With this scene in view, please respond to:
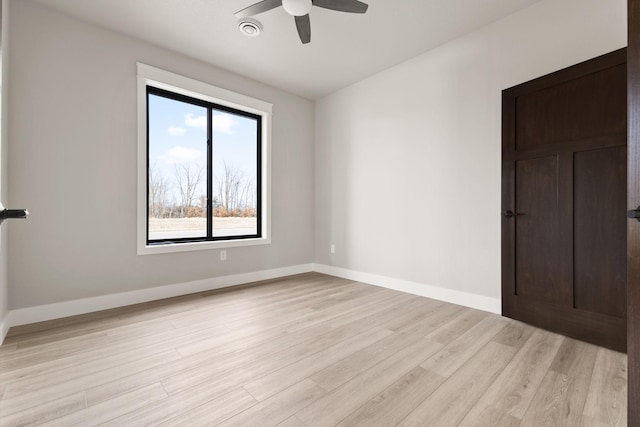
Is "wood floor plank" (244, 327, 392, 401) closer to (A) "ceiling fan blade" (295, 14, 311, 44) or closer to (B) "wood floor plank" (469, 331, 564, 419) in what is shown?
(B) "wood floor plank" (469, 331, 564, 419)

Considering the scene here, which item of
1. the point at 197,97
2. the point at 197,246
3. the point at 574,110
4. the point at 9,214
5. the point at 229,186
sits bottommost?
the point at 197,246

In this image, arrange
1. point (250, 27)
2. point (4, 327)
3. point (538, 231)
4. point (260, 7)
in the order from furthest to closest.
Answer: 1. point (250, 27)
2. point (538, 231)
3. point (260, 7)
4. point (4, 327)

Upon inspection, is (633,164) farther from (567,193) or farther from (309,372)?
(567,193)

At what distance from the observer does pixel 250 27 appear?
278cm

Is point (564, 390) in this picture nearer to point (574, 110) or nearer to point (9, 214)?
point (574, 110)

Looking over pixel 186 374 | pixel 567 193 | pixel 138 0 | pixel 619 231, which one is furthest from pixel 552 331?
pixel 138 0

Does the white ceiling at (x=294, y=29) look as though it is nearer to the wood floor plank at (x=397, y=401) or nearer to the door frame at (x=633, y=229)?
the door frame at (x=633, y=229)

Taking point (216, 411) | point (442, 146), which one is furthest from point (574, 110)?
point (216, 411)

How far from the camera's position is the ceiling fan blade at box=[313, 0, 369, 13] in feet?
7.23

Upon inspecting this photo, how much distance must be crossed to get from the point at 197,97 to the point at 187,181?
1.02m

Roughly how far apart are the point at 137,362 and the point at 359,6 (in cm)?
292

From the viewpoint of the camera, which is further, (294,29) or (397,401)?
(294,29)

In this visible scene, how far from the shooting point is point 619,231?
6.59 feet

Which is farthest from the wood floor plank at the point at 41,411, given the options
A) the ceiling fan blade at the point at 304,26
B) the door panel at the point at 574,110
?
the door panel at the point at 574,110
